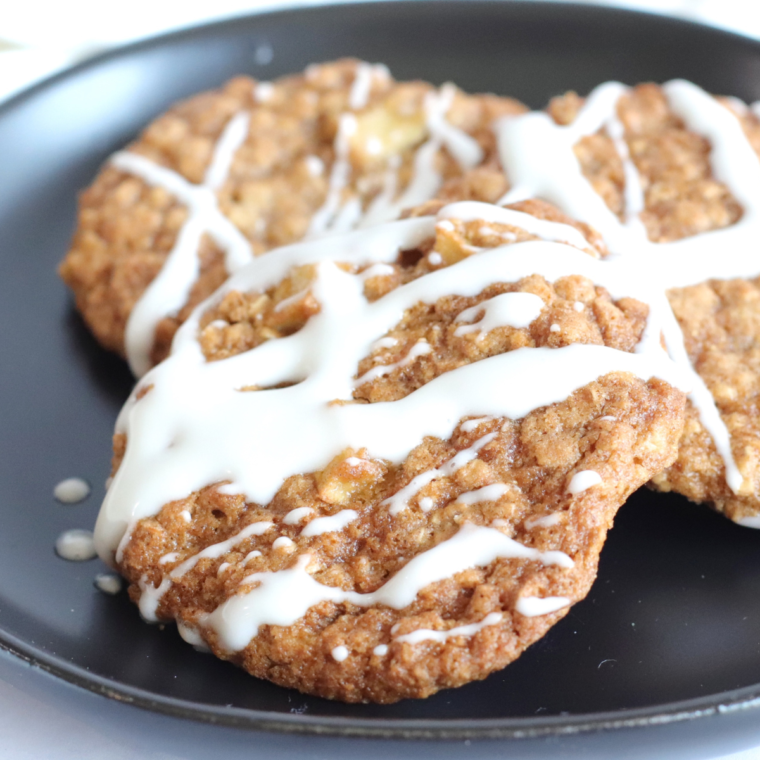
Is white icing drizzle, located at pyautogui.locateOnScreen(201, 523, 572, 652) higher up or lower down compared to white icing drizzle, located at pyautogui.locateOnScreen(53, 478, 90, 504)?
higher up

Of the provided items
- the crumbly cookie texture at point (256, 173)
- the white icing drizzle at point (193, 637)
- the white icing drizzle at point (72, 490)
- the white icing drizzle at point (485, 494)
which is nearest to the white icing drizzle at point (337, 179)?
the crumbly cookie texture at point (256, 173)

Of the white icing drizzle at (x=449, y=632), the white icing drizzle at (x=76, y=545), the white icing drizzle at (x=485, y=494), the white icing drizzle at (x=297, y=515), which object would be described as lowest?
the white icing drizzle at (x=76, y=545)

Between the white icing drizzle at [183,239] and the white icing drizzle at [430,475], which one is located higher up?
the white icing drizzle at [183,239]

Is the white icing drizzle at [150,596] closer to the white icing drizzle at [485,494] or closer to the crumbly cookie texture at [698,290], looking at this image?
the white icing drizzle at [485,494]

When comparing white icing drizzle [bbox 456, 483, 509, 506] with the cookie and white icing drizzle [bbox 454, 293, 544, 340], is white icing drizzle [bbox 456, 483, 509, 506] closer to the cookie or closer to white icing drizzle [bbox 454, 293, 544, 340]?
white icing drizzle [bbox 454, 293, 544, 340]

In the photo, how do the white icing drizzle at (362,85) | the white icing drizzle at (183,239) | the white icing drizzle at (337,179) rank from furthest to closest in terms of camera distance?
the white icing drizzle at (362,85) < the white icing drizzle at (337,179) < the white icing drizzle at (183,239)

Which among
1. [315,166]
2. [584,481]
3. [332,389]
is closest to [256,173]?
[315,166]

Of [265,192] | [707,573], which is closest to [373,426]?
[707,573]

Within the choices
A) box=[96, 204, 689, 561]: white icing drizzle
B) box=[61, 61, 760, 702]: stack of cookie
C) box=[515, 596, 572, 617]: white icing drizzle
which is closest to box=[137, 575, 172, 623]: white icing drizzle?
box=[61, 61, 760, 702]: stack of cookie

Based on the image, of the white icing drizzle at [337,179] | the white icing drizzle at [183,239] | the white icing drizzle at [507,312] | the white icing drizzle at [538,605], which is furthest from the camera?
the white icing drizzle at [337,179]
